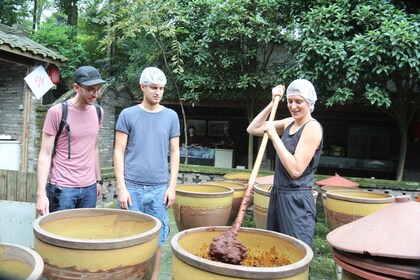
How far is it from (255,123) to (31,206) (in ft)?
7.50

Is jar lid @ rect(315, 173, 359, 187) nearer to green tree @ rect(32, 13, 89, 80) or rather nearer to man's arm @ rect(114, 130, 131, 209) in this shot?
man's arm @ rect(114, 130, 131, 209)

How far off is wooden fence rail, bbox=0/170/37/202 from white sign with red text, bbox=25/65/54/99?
4.18 m

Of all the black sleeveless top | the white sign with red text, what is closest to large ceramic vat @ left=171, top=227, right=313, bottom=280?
the black sleeveless top

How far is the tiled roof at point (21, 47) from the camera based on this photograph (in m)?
6.19

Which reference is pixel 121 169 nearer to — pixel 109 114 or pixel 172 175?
pixel 172 175

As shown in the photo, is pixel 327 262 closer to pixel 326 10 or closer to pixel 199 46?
pixel 326 10

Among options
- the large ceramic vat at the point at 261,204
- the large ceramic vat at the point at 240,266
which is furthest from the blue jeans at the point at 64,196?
the large ceramic vat at the point at 261,204

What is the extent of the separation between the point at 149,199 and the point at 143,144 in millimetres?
411

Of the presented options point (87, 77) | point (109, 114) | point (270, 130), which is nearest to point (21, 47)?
point (109, 114)

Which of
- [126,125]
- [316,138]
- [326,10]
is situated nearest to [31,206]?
[126,125]

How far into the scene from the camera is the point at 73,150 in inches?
102

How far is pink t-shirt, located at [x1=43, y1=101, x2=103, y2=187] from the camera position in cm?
252

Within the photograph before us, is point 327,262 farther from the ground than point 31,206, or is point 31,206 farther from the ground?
point 31,206

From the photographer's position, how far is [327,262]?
4.16 meters
